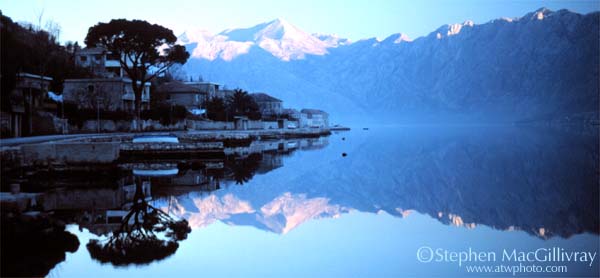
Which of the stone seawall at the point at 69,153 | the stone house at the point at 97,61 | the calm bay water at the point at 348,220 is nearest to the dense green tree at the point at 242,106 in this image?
the stone house at the point at 97,61

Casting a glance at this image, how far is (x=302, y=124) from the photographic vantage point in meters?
121

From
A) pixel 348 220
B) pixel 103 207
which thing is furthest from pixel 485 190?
pixel 103 207

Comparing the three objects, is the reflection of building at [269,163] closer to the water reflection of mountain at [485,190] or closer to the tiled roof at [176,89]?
the water reflection of mountain at [485,190]

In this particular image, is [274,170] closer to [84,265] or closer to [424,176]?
[424,176]

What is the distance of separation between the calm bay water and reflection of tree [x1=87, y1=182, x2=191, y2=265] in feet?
0.73

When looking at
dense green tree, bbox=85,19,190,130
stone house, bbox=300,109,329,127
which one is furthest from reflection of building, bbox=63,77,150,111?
stone house, bbox=300,109,329,127

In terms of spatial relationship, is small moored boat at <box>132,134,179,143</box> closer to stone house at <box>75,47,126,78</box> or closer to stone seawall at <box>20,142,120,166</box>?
stone seawall at <box>20,142,120,166</box>

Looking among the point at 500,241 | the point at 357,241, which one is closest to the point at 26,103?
the point at 357,241

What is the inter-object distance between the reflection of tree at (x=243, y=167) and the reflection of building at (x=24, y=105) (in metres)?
10.2

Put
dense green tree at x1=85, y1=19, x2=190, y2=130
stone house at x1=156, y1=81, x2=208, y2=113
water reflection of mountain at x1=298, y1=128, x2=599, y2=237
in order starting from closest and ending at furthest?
water reflection of mountain at x1=298, y1=128, x2=599, y2=237, dense green tree at x1=85, y1=19, x2=190, y2=130, stone house at x1=156, y1=81, x2=208, y2=113

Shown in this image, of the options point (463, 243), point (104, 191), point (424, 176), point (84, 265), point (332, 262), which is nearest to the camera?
point (84, 265)

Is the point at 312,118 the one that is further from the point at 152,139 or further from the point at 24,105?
the point at 24,105

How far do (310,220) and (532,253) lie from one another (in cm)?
618

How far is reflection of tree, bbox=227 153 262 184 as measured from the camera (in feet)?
93.4
